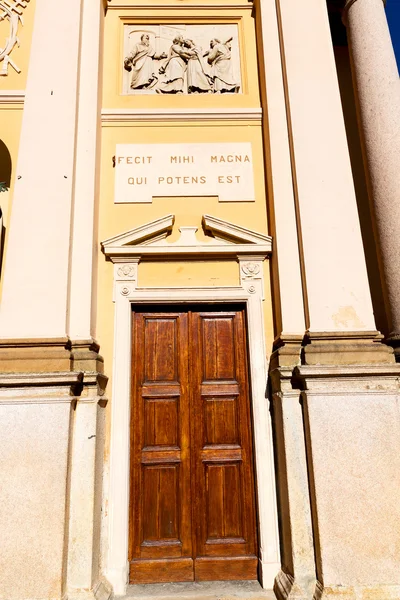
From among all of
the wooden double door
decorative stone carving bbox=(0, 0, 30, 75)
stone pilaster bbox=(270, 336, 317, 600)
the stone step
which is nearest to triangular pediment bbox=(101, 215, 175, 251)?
the wooden double door

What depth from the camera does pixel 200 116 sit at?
6223mm

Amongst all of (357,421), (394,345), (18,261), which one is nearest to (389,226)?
(394,345)

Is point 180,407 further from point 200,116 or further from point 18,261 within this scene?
point 200,116

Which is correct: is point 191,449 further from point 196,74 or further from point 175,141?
point 196,74

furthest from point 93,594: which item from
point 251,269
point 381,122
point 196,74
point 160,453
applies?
point 196,74

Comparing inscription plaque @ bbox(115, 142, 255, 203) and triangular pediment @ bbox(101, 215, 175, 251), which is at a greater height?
inscription plaque @ bbox(115, 142, 255, 203)

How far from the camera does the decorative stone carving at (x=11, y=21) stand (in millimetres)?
6234

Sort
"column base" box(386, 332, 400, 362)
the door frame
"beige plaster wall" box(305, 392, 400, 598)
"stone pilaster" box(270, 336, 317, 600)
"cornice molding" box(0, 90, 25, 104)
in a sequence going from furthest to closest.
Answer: "cornice molding" box(0, 90, 25, 104)
"column base" box(386, 332, 400, 362)
the door frame
"stone pilaster" box(270, 336, 317, 600)
"beige plaster wall" box(305, 392, 400, 598)

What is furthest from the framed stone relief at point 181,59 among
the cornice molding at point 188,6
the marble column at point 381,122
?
the marble column at point 381,122

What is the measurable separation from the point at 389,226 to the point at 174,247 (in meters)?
2.64

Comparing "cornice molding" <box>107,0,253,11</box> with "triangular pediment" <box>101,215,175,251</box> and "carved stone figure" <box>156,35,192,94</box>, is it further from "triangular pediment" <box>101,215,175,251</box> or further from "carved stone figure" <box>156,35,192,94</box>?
"triangular pediment" <box>101,215,175,251</box>

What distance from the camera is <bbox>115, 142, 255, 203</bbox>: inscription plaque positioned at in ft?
19.4

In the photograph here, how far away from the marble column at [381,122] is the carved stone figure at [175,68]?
93.9 inches

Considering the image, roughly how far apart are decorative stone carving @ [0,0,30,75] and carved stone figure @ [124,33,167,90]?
4.97 ft
